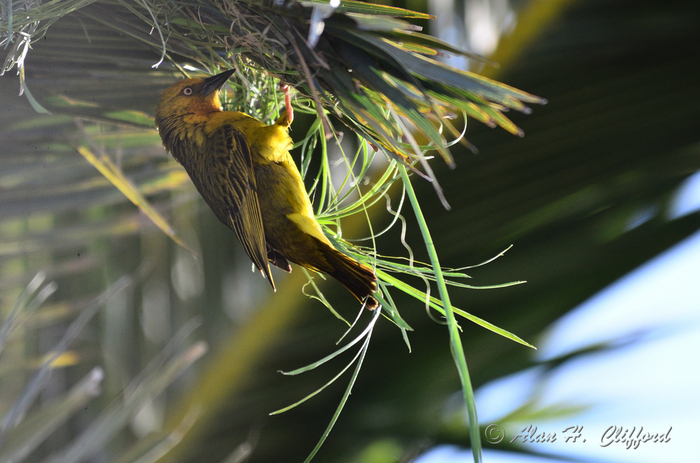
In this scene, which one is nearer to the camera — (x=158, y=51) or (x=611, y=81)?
(x=158, y=51)

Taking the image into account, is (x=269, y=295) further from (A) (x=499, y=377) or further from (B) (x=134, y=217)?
(A) (x=499, y=377)

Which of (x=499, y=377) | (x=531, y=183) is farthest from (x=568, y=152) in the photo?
(x=499, y=377)

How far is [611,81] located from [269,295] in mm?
503

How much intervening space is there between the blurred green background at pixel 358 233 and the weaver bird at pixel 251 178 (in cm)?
10

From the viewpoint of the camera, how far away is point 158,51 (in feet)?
1.15

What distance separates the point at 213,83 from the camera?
0.30m
